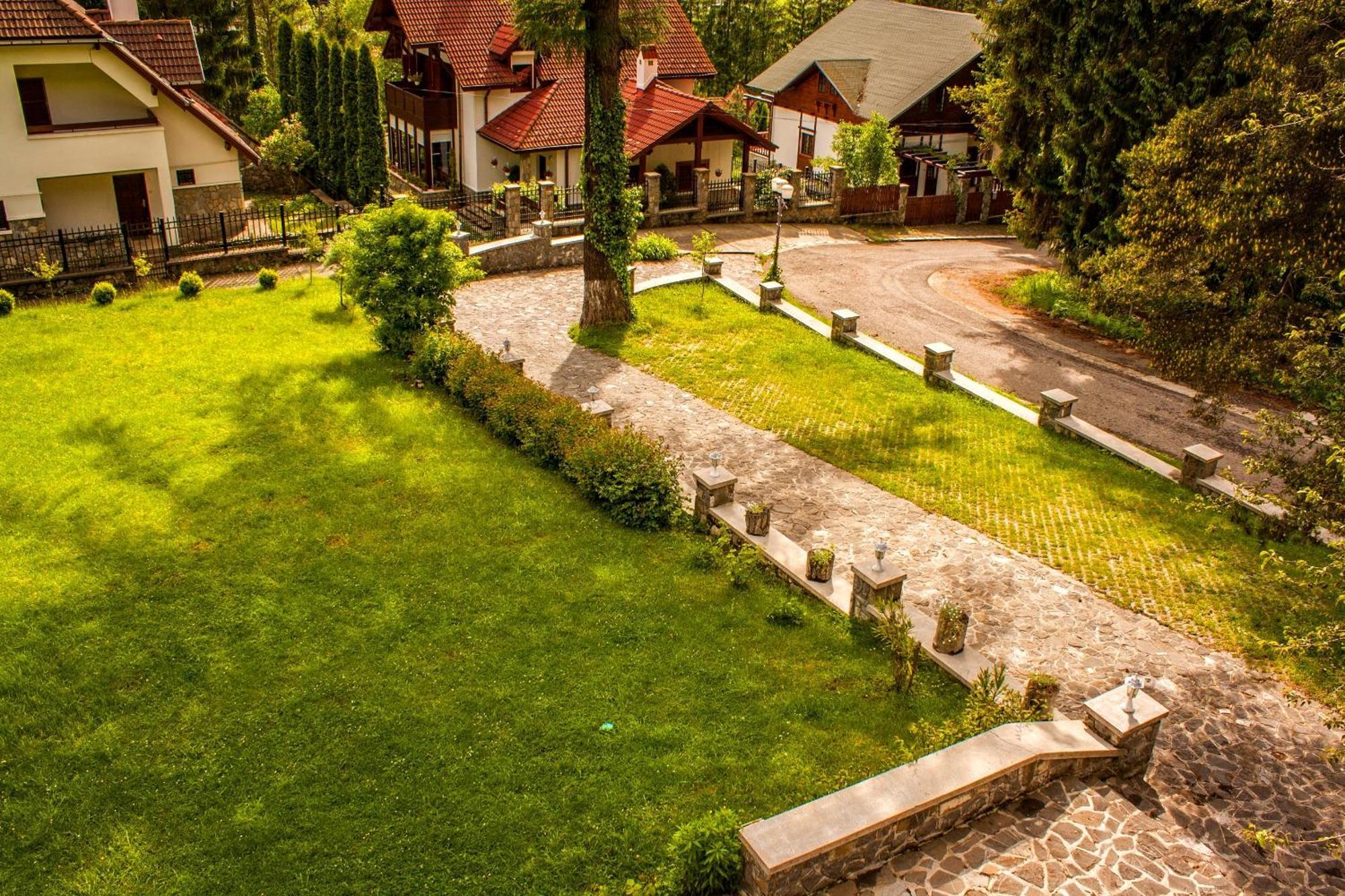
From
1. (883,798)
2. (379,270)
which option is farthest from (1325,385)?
(379,270)

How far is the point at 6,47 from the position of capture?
24.9 metres

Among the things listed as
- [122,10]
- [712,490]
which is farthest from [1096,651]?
[122,10]

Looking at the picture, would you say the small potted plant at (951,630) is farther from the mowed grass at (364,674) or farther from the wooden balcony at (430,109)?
the wooden balcony at (430,109)

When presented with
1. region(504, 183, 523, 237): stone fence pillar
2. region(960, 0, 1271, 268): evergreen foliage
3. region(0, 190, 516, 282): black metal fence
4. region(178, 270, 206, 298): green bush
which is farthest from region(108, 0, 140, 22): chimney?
region(960, 0, 1271, 268): evergreen foliage

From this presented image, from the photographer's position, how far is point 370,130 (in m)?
37.0

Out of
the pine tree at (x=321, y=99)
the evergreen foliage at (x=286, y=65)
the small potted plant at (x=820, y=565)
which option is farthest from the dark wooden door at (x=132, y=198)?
the small potted plant at (x=820, y=565)

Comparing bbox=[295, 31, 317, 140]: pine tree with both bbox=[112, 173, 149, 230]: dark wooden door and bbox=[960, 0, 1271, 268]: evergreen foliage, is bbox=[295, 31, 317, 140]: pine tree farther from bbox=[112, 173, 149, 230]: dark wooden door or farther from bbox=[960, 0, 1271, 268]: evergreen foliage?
bbox=[960, 0, 1271, 268]: evergreen foliage

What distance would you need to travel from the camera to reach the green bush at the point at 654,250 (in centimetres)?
3053

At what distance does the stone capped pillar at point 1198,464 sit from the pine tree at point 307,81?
3832cm

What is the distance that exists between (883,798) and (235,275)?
23903 mm

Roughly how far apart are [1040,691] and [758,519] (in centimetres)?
488

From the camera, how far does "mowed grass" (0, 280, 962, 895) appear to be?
958 centimetres

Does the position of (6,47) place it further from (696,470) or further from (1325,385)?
(1325,385)

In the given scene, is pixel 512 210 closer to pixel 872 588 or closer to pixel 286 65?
pixel 872 588
